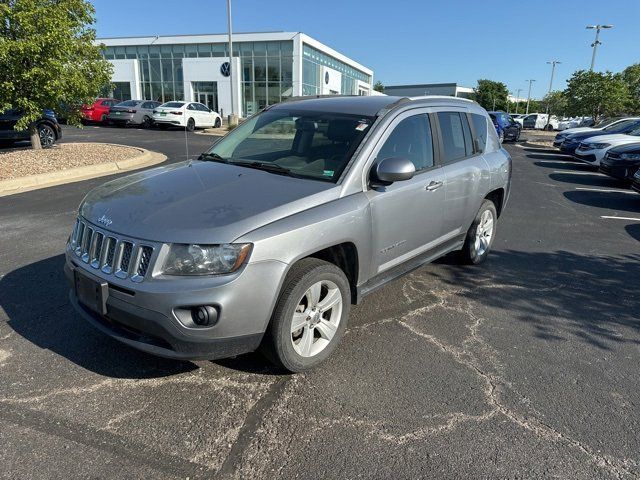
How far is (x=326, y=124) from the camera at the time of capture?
3971 mm

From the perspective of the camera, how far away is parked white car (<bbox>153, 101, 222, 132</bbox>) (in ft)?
79.7

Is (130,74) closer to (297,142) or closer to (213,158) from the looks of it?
(213,158)

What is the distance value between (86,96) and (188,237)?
37.3 feet

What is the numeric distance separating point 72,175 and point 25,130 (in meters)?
4.04

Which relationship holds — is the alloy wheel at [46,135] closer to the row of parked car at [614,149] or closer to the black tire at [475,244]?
the black tire at [475,244]

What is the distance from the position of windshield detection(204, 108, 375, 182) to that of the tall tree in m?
8.35

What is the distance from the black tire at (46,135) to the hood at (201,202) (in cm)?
1221

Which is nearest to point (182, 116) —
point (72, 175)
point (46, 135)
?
point (46, 135)

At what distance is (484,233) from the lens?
5.56 m

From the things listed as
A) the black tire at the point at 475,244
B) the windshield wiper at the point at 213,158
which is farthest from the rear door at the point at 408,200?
the windshield wiper at the point at 213,158

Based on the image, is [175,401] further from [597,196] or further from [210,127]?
[210,127]

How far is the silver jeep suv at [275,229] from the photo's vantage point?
105 inches

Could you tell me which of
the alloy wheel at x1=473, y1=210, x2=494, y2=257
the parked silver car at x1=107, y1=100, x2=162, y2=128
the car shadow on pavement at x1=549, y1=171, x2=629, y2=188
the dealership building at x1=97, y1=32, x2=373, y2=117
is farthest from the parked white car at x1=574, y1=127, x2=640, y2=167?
the dealership building at x1=97, y1=32, x2=373, y2=117

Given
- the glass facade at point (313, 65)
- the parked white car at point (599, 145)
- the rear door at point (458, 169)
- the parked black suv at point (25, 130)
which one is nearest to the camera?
the rear door at point (458, 169)
